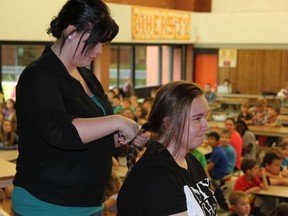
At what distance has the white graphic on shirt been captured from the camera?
4.82 ft

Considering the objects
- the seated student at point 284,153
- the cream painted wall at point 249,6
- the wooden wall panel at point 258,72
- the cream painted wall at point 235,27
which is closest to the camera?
the seated student at point 284,153

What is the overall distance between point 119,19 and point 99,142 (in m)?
10.1

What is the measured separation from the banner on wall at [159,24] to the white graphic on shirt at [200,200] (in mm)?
10497

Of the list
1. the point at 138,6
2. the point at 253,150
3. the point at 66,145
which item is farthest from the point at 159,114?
the point at 138,6

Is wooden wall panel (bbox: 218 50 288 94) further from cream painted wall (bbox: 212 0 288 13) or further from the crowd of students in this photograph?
the crowd of students

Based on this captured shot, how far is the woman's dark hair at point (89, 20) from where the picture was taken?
4.70 ft

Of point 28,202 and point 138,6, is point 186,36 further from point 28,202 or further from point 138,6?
point 28,202

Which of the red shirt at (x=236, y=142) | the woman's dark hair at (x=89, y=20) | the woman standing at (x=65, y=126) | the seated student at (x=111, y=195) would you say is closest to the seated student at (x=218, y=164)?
the red shirt at (x=236, y=142)

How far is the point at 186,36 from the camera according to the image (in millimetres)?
14188

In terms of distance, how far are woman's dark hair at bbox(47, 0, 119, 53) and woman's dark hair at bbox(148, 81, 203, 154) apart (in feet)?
0.79

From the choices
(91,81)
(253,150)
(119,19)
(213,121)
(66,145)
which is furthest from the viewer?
(119,19)

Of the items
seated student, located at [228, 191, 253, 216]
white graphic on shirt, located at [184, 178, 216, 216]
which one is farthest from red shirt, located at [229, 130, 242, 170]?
white graphic on shirt, located at [184, 178, 216, 216]

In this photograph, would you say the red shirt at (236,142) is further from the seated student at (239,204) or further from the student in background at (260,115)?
the seated student at (239,204)

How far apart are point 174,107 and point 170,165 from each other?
173 mm
